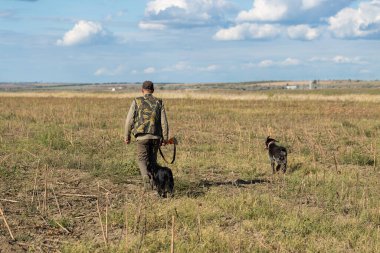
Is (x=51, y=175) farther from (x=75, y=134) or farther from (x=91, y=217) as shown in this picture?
(x=75, y=134)

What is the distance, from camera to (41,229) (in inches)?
233

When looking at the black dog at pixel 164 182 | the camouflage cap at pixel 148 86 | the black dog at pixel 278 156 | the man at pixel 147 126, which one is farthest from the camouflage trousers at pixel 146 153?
the black dog at pixel 278 156

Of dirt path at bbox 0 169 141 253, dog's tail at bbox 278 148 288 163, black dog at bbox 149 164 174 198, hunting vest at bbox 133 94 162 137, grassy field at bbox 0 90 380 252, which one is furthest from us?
dog's tail at bbox 278 148 288 163

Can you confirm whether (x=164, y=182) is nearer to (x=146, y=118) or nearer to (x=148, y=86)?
(x=146, y=118)

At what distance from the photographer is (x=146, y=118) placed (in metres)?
7.71

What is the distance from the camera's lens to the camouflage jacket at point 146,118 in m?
7.70

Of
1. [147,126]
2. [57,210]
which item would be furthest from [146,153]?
[57,210]

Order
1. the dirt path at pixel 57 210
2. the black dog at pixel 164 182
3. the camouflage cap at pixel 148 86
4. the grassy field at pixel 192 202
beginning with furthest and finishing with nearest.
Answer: the camouflage cap at pixel 148 86 → the black dog at pixel 164 182 → the dirt path at pixel 57 210 → the grassy field at pixel 192 202

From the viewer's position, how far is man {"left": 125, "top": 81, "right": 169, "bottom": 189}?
7.71 m

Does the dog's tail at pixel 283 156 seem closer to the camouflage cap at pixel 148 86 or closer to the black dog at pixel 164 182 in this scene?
the black dog at pixel 164 182

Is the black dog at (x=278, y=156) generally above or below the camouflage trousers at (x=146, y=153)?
below

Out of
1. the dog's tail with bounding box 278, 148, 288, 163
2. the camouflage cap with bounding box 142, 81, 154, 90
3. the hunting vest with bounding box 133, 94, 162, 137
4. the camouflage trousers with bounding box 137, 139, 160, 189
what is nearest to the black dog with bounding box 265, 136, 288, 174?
the dog's tail with bounding box 278, 148, 288, 163

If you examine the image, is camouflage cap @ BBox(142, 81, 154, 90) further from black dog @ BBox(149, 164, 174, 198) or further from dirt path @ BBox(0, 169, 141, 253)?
dirt path @ BBox(0, 169, 141, 253)

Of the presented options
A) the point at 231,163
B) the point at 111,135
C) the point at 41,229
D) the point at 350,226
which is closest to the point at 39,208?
the point at 41,229
